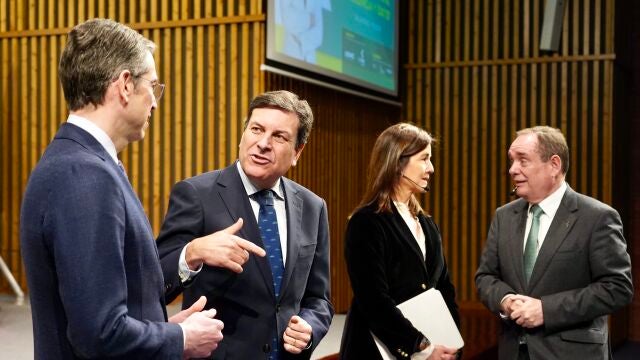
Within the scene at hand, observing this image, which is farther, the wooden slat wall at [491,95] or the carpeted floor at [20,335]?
the wooden slat wall at [491,95]

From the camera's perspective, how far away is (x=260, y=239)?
87.7 inches

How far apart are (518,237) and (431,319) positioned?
1.67ft

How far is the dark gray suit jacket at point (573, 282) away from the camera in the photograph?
2.82m

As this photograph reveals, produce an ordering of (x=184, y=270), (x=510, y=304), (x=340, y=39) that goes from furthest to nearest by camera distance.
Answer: (x=340, y=39) < (x=510, y=304) < (x=184, y=270)

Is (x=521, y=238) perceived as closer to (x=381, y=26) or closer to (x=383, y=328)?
(x=383, y=328)

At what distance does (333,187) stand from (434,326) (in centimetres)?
384

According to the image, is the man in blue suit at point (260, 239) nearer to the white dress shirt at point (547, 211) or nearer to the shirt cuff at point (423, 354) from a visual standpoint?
the shirt cuff at point (423, 354)

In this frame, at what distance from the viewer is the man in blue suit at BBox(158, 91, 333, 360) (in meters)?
2.19

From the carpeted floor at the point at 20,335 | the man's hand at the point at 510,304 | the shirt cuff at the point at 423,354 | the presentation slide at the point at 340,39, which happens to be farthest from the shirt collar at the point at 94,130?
the presentation slide at the point at 340,39

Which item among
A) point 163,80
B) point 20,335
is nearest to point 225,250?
point 20,335

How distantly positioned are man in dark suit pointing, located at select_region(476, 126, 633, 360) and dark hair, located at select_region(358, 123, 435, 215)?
44 centimetres

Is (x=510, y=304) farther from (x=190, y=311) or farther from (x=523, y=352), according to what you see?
(x=190, y=311)

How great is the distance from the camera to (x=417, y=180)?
2900 mm

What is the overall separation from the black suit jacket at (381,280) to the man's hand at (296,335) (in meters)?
0.59
